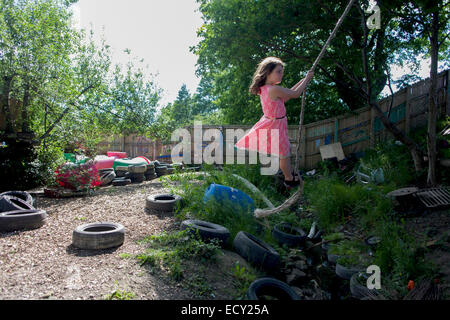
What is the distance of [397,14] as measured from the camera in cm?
613

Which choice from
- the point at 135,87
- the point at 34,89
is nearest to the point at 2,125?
the point at 34,89

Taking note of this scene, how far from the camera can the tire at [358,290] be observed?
349 centimetres

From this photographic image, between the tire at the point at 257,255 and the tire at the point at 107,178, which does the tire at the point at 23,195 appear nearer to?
the tire at the point at 107,178

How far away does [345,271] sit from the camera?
427cm

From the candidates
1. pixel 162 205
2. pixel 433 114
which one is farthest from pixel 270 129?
pixel 433 114

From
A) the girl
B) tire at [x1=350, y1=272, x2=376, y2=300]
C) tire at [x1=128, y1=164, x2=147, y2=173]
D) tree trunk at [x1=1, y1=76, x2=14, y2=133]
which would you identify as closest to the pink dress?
the girl

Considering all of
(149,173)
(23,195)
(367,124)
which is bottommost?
(23,195)

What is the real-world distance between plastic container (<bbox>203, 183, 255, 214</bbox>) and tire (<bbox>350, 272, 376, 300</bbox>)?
76.9 inches

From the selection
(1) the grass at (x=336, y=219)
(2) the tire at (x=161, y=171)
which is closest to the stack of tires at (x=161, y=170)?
(2) the tire at (x=161, y=171)

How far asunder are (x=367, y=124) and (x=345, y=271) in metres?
6.84

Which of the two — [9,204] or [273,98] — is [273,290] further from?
[9,204]

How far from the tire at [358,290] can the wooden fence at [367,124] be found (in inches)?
218

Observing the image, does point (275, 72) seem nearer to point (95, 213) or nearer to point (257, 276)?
point (257, 276)

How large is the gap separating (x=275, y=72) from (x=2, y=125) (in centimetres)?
812
